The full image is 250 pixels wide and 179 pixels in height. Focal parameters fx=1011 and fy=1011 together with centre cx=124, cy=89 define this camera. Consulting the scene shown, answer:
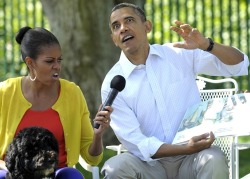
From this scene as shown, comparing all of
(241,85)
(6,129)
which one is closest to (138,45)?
(6,129)

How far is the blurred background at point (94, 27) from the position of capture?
37.1 ft

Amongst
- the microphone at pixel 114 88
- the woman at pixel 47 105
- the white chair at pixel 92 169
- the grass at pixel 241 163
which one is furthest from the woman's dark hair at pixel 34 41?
the grass at pixel 241 163

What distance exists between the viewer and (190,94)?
6871 mm

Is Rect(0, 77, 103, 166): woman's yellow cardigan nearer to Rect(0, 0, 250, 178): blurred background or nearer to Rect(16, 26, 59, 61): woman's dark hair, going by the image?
Rect(16, 26, 59, 61): woman's dark hair

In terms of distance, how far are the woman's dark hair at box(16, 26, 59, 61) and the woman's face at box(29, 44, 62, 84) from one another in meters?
0.03

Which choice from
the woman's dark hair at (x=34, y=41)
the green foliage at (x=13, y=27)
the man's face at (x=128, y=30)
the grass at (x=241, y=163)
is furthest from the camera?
the green foliage at (x=13, y=27)

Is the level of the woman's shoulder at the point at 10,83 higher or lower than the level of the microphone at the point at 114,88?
higher

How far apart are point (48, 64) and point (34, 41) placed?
0.21m

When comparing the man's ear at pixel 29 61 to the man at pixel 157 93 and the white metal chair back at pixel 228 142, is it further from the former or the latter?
the white metal chair back at pixel 228 142

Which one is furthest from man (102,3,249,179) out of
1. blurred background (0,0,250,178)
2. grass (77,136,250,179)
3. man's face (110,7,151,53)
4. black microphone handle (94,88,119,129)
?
blurred background (0,0,250,178)

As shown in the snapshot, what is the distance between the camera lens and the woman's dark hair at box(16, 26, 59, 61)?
6684mm

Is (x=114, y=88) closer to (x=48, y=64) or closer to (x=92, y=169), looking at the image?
(x=48, y=64)

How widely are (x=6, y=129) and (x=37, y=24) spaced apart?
6.58m

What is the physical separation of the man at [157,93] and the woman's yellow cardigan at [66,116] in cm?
19
